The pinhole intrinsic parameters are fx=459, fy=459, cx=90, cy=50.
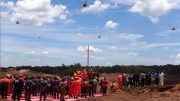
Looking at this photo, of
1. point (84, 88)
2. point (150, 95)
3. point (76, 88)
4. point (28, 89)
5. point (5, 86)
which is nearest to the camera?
point (28, 89)

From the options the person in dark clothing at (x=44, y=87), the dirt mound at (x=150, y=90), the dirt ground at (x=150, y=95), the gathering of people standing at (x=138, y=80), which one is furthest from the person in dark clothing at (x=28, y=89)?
the gathering of people standing at (x=138, y=80)

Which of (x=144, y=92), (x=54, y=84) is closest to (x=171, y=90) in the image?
(x=144, y=92)

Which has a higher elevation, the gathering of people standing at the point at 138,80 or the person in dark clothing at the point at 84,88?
the gathering of people standing at the point at 138,80

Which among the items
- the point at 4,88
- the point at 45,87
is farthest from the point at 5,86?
the point at 45,87

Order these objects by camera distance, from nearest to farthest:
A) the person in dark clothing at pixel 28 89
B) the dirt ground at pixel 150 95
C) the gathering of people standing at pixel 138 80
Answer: the person in dark clothing at pixel 28 89 → the dirt ground at pixel 150 95 → the gathering of people standing at pixel 138 80

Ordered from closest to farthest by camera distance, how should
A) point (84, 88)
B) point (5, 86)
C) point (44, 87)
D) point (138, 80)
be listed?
point (44, 87), point (5, 86), point (84, 88), point (138, 80)

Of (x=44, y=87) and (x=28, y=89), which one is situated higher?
(x=44, y=87)

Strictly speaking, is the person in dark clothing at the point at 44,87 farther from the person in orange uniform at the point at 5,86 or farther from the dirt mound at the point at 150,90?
the dirt mound at the point at 150,90

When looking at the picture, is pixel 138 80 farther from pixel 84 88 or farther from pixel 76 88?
pixel 76 88

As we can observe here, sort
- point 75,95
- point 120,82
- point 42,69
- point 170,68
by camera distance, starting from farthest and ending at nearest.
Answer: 1. point 170,68
2. point 42,69
3. point 120,82
4. point 75,95

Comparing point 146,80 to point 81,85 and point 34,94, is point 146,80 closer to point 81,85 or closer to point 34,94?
point 81,85

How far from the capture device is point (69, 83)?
1371 inches

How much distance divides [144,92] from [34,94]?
10753 millimetres

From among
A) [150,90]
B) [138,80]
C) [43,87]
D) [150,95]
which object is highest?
[138,80]
